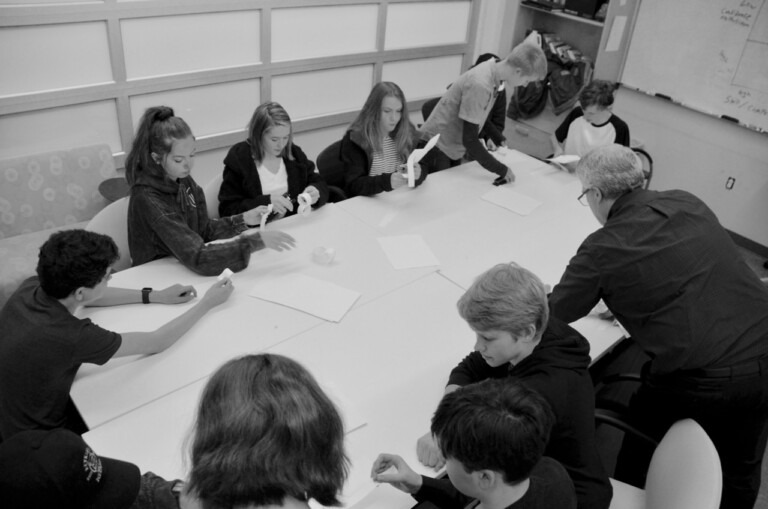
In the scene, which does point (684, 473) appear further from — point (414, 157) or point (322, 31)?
point (322, 31)

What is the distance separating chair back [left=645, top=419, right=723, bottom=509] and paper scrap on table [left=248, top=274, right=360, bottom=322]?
3.75 feet

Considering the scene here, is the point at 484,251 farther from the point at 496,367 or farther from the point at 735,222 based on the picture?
the point at 735,222

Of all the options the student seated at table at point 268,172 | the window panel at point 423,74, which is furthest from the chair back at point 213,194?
the window panel at point 423,74

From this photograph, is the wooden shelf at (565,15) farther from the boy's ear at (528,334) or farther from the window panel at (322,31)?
the boy's ear at (528,334)

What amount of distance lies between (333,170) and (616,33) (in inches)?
117

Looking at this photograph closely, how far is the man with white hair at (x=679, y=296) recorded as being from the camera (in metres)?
1.82

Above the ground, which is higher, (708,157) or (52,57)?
(52,57)

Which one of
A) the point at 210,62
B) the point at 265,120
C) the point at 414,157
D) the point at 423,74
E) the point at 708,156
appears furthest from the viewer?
the point at 423,74

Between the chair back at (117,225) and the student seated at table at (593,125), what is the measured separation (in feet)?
Result: 8.78

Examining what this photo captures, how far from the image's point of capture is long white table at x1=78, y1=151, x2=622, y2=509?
5.42 ft

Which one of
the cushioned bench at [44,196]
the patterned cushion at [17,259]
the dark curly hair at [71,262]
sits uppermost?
the dark curly hair at [71,262]

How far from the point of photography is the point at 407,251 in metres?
2.60

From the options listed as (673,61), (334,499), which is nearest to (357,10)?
(673,61)

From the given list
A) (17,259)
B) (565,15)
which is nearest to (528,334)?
(17,259)
